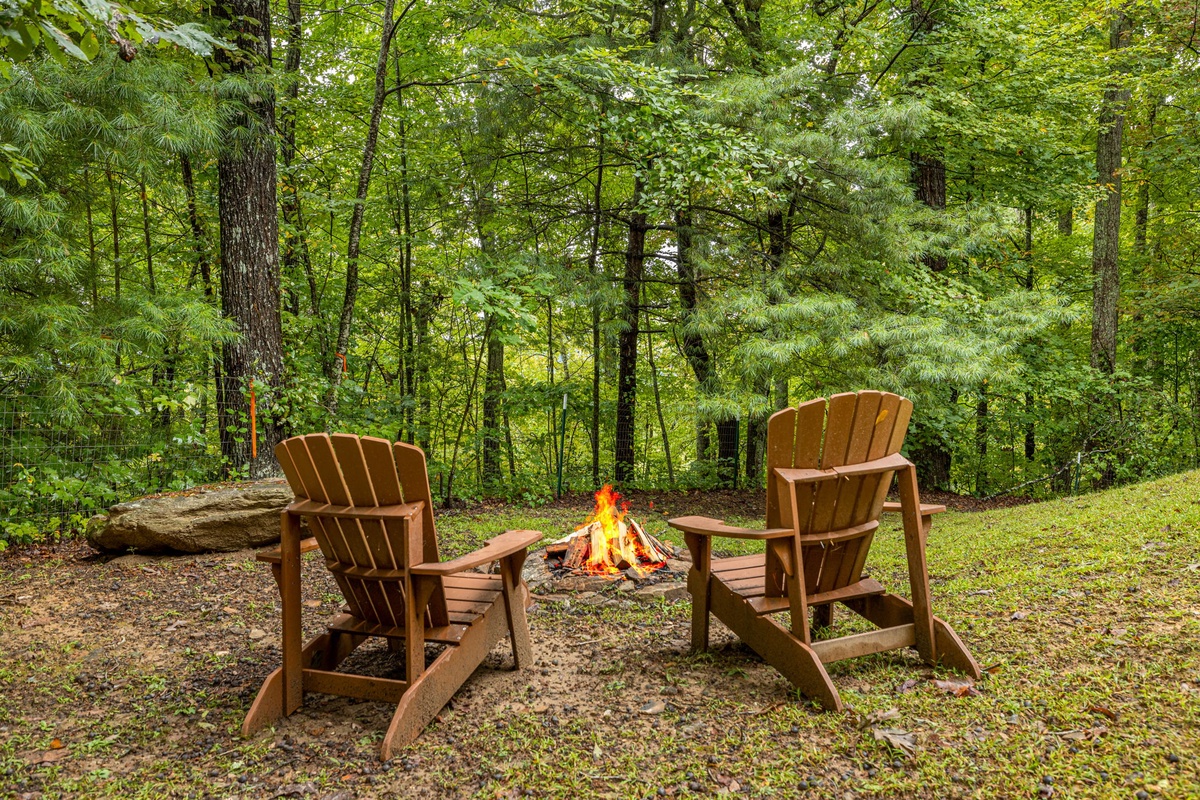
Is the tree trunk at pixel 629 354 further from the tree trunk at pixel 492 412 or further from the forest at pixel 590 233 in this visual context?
the tree trunk at pixel 492 412

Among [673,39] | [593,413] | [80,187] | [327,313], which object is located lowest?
[593,413]

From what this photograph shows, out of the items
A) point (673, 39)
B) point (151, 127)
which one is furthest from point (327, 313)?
point (673, 39)

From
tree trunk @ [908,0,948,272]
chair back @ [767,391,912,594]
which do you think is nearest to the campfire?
chair back @ [767,391,912,594]

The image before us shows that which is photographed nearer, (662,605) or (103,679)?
(103,679)

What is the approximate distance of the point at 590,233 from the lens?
30.8ft

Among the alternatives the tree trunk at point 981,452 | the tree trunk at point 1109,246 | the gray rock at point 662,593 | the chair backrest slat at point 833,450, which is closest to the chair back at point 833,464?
the chair backrest slat at point 833,450

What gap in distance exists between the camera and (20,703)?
2.69 m

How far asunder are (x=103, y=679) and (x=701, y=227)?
7.06 meters

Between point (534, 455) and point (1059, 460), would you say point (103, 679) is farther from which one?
point (1059, 460)

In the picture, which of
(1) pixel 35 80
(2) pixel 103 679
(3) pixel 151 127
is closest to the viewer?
(2) pixel 103 679

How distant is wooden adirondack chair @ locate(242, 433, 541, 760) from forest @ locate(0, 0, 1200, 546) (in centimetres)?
251

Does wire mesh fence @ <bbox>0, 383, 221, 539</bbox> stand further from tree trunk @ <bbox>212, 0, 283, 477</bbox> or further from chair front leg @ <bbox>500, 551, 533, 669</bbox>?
chair front leg @ <bbox>500, 551, 533, 669</bbox>

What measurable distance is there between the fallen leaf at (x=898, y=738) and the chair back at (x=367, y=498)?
1.62 metres

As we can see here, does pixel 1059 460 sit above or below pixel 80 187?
below
